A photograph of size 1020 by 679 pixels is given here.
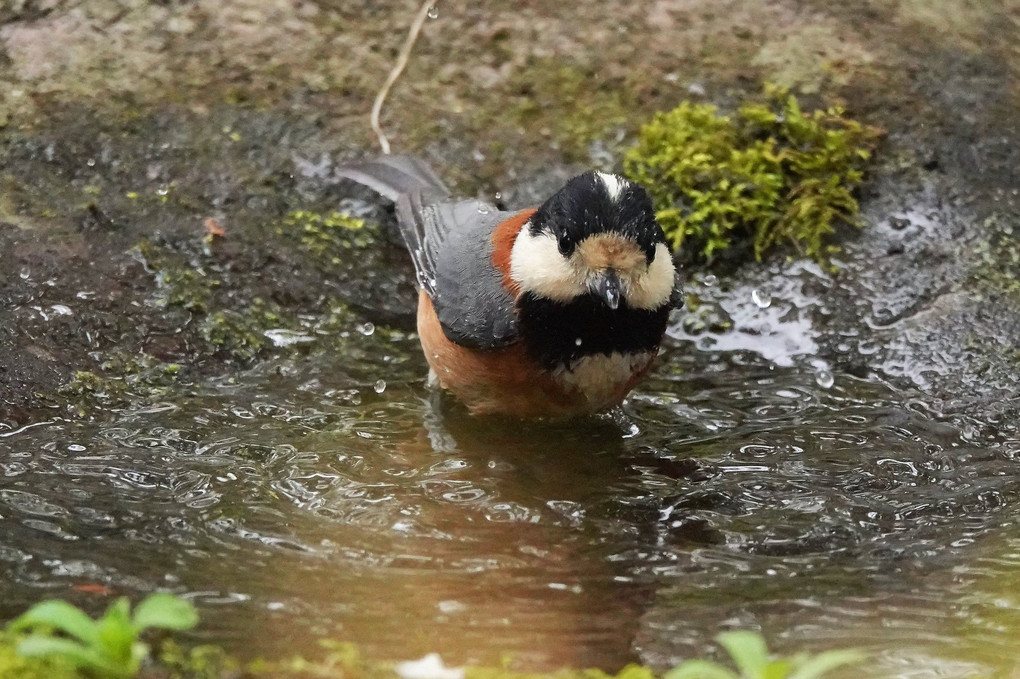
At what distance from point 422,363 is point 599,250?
60.5 inches

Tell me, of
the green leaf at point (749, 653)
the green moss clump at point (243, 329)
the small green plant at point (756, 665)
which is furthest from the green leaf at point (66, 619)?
→ the green moss clump at point (243, 329)

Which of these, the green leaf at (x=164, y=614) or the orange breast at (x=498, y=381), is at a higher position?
the green leaf at (x=164, y=614)

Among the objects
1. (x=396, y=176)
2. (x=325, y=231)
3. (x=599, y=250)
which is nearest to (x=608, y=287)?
(x=599, y=250)

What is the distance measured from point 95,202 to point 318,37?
1668 mm

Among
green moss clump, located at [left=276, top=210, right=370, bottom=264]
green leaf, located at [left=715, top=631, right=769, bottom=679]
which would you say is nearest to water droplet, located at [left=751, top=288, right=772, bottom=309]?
green moss clump, located at [left=276, top=210, right=370, bottom=264]

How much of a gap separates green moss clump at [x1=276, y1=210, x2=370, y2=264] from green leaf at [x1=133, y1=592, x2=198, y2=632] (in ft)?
11.0

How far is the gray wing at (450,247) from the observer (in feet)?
14.5

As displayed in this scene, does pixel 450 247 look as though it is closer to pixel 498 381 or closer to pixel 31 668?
pixel 498 381

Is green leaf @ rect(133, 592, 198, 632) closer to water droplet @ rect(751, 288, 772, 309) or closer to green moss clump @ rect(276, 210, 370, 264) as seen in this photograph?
green moss clump @ rect(276, 210, 370, 264)

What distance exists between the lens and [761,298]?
5.39 metres

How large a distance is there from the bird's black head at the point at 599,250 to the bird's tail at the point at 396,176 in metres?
1.25

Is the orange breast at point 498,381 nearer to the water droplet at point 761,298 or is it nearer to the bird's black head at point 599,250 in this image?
the bird's black head at point 599,250

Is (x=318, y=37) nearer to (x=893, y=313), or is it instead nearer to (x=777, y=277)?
(x=777, y=277)

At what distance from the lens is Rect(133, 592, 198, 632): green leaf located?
2232mm
